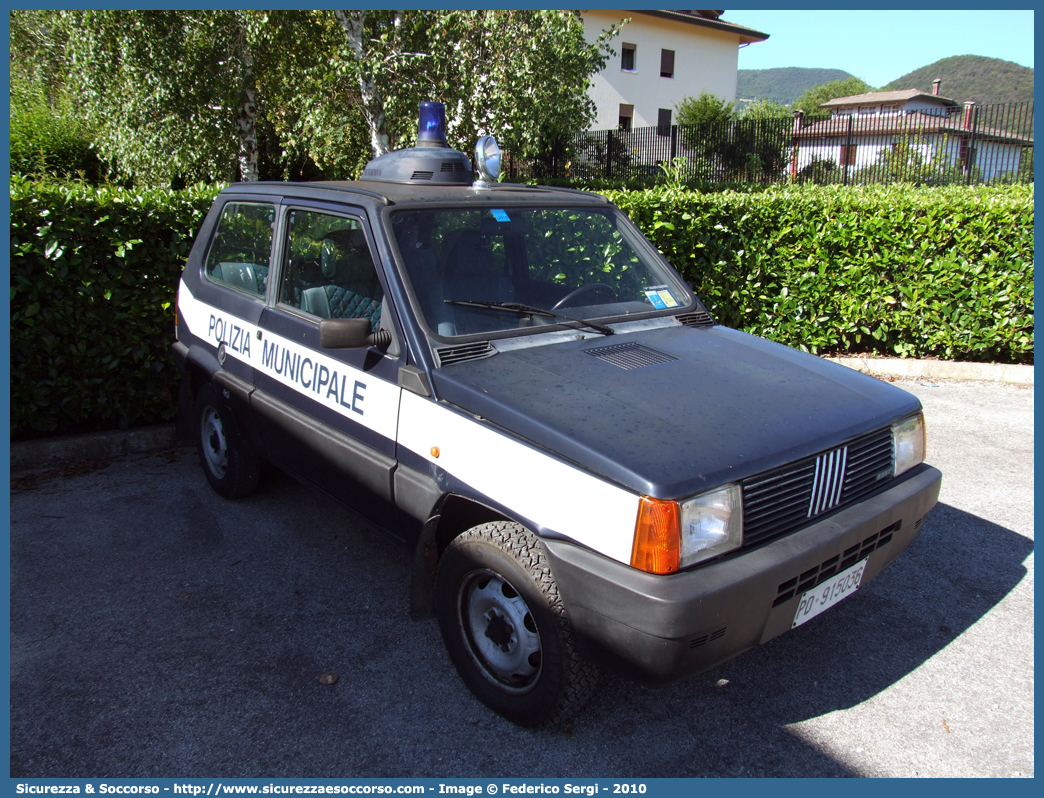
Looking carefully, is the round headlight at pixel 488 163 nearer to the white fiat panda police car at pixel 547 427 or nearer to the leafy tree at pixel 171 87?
the white fiat panda police car at pixel 547 427

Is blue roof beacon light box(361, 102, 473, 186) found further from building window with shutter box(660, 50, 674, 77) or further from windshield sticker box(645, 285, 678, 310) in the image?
building window with shutter box(660, 50, 674, 77)

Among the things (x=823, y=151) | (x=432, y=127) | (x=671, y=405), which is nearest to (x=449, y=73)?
(x=432, y=127)

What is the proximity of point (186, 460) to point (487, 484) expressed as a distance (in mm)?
3540

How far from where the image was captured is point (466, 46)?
12.7 meters

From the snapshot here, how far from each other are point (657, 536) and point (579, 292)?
1.57 m

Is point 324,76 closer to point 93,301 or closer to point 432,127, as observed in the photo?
point 93,301

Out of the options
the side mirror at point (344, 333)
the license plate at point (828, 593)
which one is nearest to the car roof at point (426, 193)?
the side mirror at point (344, 333)

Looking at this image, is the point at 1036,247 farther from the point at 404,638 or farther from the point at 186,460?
the point at 186,460

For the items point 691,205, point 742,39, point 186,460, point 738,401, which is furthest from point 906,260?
point 742,39

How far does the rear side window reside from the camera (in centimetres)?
402

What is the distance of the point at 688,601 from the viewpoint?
2.24m

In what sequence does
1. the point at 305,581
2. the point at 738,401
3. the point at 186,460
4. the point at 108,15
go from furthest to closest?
the point at 108,15 < the point at 186,460 < the point at 305,581 < the point at 738,401

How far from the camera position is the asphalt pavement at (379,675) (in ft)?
8.64

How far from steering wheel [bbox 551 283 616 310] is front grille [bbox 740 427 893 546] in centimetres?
132
